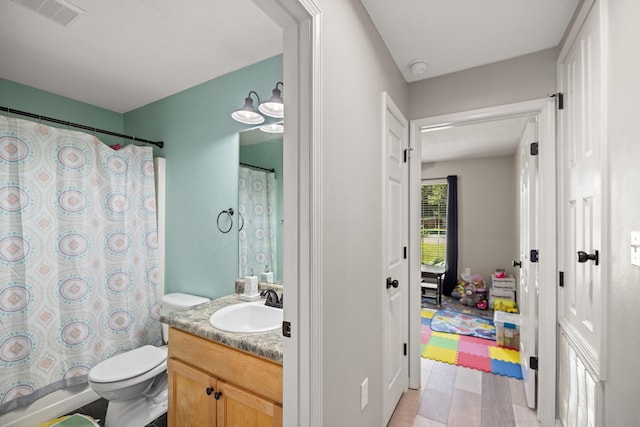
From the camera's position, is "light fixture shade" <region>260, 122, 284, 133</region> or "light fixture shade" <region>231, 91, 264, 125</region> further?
"light fixture shade" <region>260, 122, 284, 133</region>

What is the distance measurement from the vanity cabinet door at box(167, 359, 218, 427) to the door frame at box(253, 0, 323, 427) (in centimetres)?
55

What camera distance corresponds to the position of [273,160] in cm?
215

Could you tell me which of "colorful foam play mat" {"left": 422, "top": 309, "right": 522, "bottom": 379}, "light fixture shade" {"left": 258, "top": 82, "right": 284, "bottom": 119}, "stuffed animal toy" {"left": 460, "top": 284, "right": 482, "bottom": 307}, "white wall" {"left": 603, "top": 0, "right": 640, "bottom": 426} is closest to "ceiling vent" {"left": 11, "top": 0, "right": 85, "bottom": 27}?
"light fixture shade" {"left": 258, "top": 82, "right": 284, "bottom": 119}

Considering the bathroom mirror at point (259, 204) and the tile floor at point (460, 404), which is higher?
the bathroom mirror at point (259, 204)

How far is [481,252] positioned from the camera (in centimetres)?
498

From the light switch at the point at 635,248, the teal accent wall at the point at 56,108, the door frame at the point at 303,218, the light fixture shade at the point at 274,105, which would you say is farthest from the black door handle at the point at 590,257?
the teal accent wall at the point at 56,108

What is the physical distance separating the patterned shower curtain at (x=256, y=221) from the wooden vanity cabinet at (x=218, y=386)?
76 centimetres

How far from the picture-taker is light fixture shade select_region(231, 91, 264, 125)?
6.40 ft

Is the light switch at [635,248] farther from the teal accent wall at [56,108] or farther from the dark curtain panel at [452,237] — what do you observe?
the dark curtain panel at [452,237]

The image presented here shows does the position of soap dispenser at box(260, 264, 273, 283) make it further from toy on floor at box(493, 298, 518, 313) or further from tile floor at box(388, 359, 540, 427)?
toy on floor at box(493, 298, 518, 313)

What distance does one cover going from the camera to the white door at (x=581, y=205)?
1.19 metres

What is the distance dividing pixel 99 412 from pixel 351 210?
7.99ft

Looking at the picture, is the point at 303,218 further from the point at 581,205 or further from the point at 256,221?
the point at 581,205

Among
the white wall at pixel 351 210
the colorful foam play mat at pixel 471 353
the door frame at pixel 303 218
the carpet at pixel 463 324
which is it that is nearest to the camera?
the door frame at pixel 303 218
